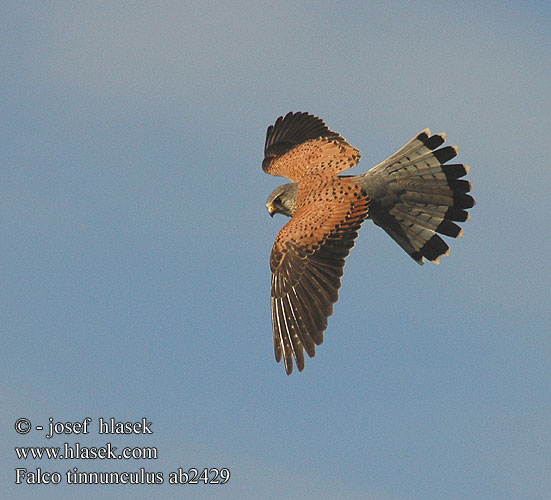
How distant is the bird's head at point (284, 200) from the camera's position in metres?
14.0

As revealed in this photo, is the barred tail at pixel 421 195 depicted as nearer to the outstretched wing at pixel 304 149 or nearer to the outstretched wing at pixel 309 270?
the outstretched wing at pixel 309 270

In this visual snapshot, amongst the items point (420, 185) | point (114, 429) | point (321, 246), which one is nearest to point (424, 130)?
point (420, 185)

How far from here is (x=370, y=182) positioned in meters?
13.3

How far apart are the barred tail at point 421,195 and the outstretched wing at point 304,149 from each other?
99 cm

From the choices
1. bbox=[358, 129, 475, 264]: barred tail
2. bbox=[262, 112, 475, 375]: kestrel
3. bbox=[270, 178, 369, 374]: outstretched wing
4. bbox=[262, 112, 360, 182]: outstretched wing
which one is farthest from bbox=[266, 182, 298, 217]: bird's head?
bbox=[358, 129, 475, 264]: barred tail

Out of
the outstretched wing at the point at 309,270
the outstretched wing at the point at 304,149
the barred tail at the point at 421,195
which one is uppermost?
the outstretched wing at the point at 304,149

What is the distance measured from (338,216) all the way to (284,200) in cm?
137

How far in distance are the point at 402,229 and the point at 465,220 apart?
86cm

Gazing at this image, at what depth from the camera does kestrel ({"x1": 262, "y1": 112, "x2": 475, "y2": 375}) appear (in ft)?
40.9

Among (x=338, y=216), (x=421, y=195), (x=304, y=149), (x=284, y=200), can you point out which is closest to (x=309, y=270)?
(x=338, y=216)

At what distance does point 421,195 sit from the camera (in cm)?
1359

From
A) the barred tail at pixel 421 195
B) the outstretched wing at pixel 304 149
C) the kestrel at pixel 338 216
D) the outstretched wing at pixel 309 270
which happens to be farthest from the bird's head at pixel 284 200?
the barred tail at pixel 421 195

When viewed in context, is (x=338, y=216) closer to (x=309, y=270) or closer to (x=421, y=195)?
(x=309, y=270)

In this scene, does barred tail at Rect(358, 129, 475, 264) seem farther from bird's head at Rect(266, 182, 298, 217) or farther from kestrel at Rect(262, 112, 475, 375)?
bird's head at Rect(266, 182, 298, 217)
